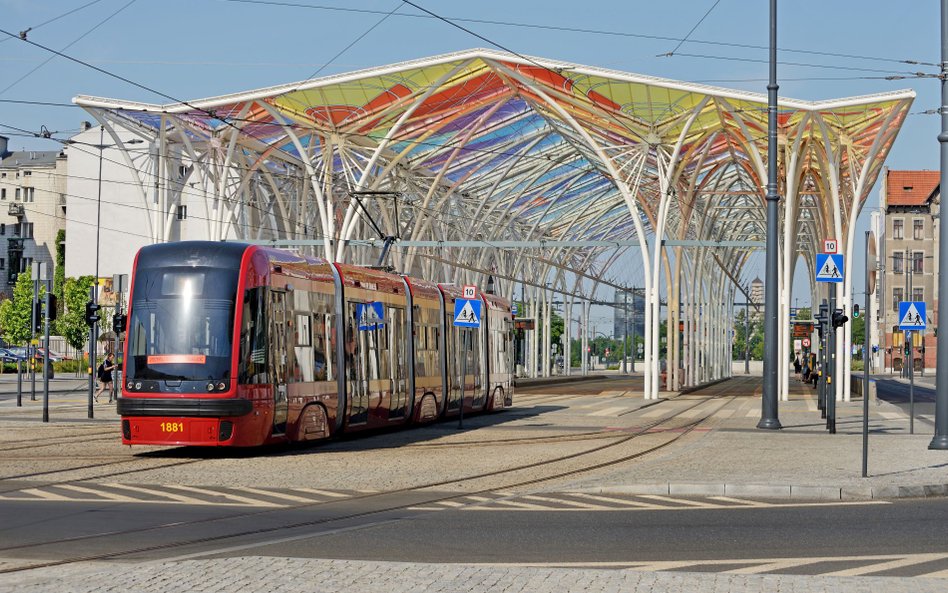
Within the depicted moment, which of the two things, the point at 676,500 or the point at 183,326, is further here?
the point at 183,326

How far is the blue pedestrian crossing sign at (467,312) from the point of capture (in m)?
29.8

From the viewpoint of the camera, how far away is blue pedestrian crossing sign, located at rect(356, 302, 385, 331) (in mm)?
25266

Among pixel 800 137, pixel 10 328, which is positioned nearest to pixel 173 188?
pixel 800 137

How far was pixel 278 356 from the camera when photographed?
2095 centimetres

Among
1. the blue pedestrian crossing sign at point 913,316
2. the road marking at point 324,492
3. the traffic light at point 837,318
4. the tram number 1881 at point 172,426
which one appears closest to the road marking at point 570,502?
the road marking at point 324,492

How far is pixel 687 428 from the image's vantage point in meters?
30.0

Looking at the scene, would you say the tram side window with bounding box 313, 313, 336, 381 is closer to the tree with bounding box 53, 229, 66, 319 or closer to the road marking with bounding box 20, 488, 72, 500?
the road marking with bounding box 20, 488, 72, 500

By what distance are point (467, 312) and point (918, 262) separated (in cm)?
12079

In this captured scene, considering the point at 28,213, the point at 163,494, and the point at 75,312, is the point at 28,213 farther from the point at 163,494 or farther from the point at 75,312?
the point at 163,494

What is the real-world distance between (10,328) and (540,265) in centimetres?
4763

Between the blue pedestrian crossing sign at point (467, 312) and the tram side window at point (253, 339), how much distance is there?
31.8 ft

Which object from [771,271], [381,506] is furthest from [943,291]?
[381,506]

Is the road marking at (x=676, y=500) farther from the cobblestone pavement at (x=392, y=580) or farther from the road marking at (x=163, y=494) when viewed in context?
the cobblestone pavement at (x=392, y=580)

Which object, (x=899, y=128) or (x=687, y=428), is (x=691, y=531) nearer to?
(x=687, y=428)
